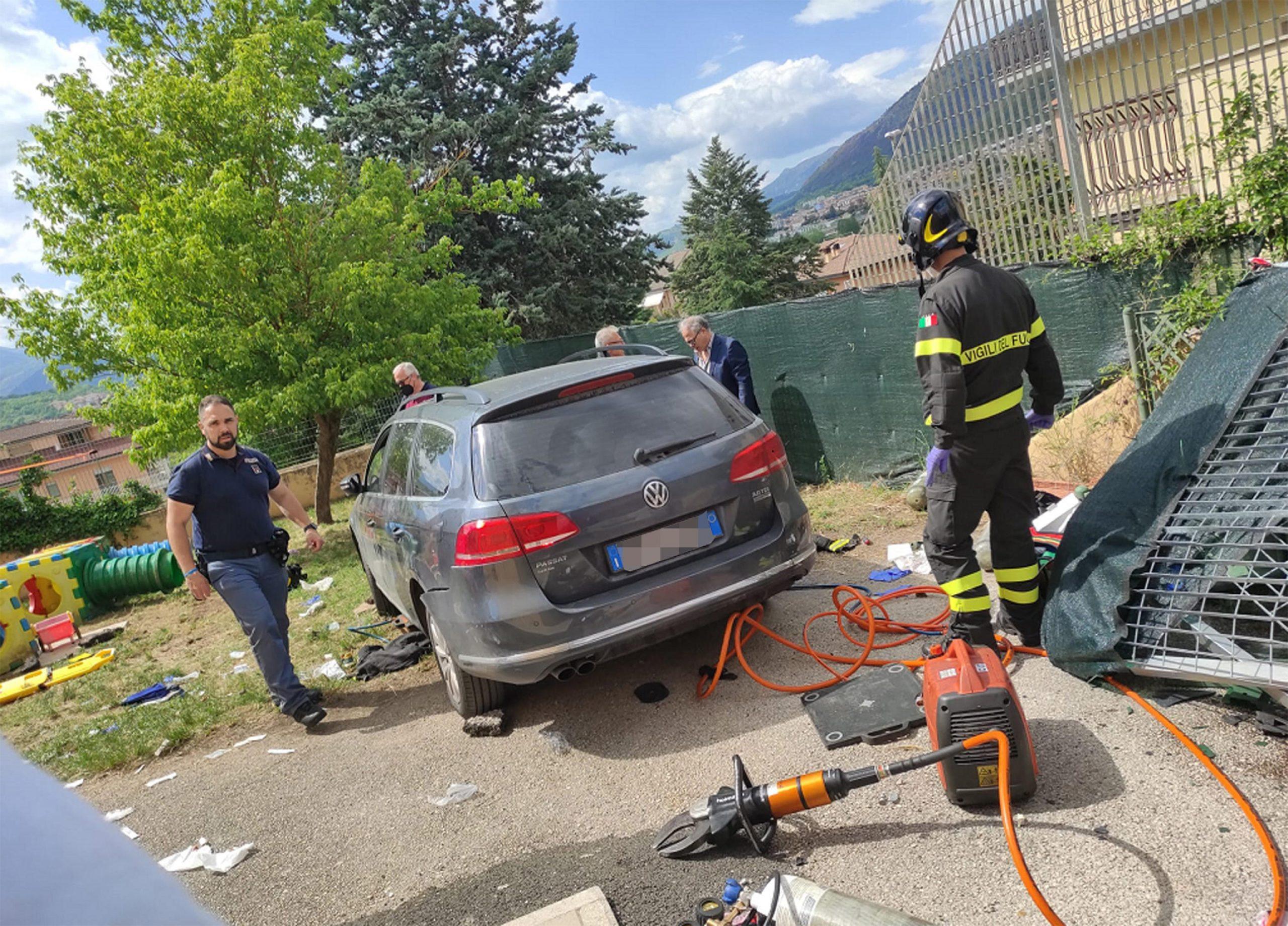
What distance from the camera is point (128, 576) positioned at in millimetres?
10688

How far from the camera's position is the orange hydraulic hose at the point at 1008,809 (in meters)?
2.20

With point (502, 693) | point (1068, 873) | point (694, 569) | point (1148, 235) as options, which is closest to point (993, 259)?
point (1148, 235)

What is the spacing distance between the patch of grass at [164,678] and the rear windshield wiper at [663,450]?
3014 mm

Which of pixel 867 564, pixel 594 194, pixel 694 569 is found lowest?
pixel 867 564

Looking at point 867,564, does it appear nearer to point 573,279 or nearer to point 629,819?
point 629,819

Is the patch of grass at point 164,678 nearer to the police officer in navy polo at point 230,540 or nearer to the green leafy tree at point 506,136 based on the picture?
the police officer in navy polo at point 230,540

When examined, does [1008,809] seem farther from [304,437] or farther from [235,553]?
[304,437]

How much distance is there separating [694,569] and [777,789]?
1.38 meters

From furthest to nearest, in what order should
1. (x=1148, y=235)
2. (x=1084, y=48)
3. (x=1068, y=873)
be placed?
(x=1084, y=48)
(x=1148, y=235)
(x=1068, y=873)

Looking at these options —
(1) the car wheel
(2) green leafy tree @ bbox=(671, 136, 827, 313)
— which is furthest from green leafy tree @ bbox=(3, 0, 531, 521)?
(2) green leafy tree @ bbox=(671, 136, 827, 313)

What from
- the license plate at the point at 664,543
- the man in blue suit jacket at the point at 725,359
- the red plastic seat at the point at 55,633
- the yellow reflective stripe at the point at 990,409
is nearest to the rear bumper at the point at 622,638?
the license plate at the point at 664,543

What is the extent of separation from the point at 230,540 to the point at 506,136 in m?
18.7

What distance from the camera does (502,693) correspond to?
4516 mm

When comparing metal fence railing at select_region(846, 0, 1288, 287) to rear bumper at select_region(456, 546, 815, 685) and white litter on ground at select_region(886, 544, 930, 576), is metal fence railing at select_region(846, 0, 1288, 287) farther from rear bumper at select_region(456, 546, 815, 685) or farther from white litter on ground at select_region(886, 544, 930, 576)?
rear bumper at select_region(456, 546, 815, 685)
